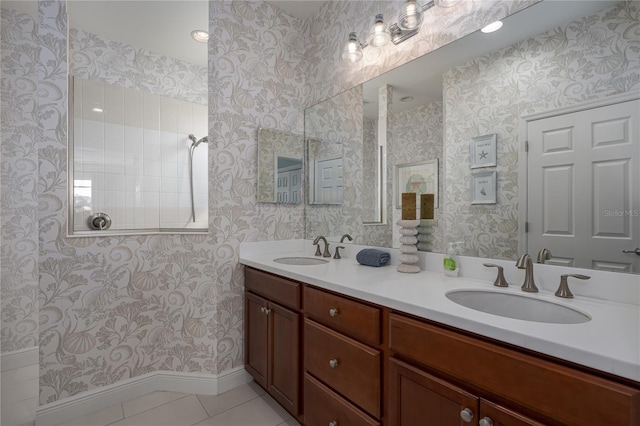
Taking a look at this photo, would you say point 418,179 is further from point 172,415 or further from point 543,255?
point 172,415

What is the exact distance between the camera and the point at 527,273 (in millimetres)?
1140

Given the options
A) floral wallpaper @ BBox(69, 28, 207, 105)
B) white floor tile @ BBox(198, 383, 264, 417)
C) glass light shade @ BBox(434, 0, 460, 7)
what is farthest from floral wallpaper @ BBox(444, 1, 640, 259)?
floral wallpaper @ BBox(69, 28, 207, 105)

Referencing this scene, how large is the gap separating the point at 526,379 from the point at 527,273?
0.54 m

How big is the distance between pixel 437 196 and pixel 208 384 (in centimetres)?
179

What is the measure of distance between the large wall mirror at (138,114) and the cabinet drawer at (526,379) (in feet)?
5.50

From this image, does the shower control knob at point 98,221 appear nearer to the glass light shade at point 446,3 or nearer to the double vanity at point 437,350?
the double vanity at point 437,350

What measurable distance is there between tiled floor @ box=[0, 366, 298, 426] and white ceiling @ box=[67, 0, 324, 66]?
2.48 m

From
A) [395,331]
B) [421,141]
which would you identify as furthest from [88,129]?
[395,331]

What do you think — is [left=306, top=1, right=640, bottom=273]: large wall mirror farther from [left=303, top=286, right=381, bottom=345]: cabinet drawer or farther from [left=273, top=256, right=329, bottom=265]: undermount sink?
[left=273, top=256, right=329, bottom=265]: undermount sink

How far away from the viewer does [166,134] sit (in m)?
2.68

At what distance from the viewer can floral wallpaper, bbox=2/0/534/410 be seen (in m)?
1.59

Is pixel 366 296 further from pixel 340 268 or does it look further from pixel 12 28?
pixel 12 28

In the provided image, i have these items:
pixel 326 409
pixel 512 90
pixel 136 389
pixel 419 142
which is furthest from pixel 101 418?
pixel 512 90

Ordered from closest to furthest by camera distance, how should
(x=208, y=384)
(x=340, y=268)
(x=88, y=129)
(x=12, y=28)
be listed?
(x=340, y=268), (x=208, y=384), (x=12, y=28), (x=88, y=129)
